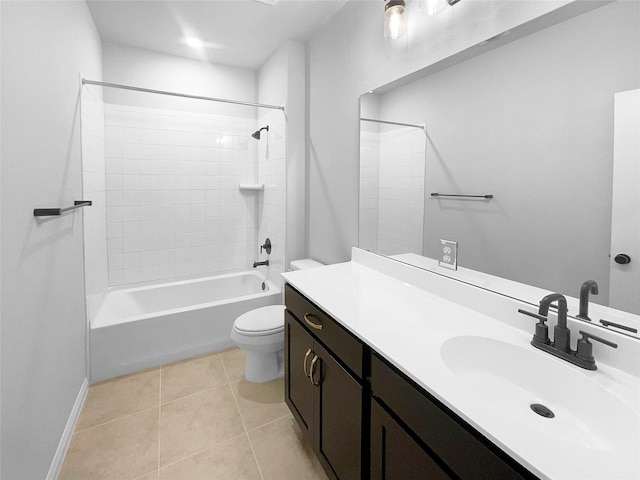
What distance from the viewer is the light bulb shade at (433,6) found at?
1340mm

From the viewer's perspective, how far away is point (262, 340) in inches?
78.5

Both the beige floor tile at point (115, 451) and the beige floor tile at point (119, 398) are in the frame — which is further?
the beige floor tile at point (119, 398)

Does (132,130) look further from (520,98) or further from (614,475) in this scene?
(614,475)

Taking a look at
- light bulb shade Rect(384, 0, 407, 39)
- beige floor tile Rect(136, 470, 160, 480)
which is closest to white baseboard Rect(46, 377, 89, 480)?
beige floor tile Rect(136, 470, 160, 480)

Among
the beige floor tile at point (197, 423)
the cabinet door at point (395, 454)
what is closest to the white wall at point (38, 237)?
the beige floor tile at point (197, 423)

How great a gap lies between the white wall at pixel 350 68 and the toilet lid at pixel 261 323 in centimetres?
59

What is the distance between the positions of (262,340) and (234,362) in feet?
1.85

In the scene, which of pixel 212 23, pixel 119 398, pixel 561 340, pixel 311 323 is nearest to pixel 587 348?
pixel 561 340

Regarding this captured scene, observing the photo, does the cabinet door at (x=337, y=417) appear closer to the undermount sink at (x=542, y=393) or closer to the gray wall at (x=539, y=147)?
the undermount sink at (x=542, y=393)

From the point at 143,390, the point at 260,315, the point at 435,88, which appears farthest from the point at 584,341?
the point at 143,390

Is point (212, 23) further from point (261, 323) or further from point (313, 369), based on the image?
point (313, 369)

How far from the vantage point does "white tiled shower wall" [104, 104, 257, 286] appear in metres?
2.81

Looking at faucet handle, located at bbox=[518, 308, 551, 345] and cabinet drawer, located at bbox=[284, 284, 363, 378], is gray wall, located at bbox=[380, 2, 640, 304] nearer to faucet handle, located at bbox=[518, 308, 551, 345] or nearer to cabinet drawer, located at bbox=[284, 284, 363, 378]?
faucet handle, located at bbox=[518, 308, 551, 345]

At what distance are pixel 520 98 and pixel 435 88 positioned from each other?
16.9 inches
